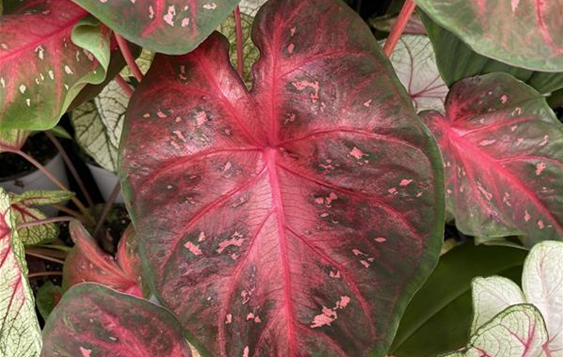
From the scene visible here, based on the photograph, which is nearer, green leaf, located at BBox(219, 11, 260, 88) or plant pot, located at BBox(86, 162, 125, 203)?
green leaf, located at BBox(219, 11, 260, 88)

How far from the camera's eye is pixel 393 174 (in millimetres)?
627

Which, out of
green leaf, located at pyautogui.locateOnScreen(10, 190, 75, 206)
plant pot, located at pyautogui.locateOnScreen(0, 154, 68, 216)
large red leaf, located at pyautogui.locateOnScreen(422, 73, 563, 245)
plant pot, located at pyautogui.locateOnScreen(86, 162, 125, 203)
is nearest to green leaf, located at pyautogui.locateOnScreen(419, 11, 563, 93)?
large red leaf, located at pyautogui.locateOnScreen(422, 73, 563, 245)

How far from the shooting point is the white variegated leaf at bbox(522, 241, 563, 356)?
72 centimetres

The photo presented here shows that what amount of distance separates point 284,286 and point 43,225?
2.02 feet

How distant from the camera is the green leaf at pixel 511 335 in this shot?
65 centimetres

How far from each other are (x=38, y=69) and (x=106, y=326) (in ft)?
0.97

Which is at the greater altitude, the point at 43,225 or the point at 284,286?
the point at 284,286

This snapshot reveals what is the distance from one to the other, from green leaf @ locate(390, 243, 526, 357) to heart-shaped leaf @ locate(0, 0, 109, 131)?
0.63 metres

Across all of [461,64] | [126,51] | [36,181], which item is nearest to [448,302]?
[461,64]

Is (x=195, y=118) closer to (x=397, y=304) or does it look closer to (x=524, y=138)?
(x=397, y=304)

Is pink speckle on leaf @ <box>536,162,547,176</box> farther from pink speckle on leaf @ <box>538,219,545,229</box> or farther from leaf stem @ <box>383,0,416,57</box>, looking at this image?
leaf stem @ <box>383,0,416,57</box>

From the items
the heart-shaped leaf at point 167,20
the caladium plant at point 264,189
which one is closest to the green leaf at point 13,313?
the caladium plant at point 264,189

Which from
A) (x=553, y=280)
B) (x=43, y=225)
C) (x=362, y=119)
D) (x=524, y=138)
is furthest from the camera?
(x=43, y=225)

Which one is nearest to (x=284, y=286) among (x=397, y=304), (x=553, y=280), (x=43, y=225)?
(x=397, y=304)
